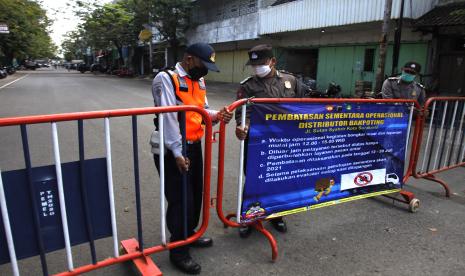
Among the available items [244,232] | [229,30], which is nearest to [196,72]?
[244,232]

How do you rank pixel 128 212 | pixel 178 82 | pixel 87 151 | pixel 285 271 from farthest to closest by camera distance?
1. pixel 87 151
2. pixel 128 212
3. pixel 285 271
4. pixel 178 82

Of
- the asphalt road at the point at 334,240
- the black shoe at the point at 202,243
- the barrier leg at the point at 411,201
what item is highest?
the barrier leg at the point at 411,201

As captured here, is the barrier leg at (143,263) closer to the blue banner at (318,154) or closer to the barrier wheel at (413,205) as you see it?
the blue banner at (318,154)

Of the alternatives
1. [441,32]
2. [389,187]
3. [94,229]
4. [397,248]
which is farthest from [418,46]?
[94,229]

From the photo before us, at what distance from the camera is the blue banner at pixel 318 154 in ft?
10.1

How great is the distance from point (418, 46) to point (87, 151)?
12.4m

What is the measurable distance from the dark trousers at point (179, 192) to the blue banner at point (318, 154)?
0.42 metres

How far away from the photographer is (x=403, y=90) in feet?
16.5

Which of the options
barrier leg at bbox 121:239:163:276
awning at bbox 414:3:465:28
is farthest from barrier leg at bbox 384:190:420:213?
awning at bbox 414:3:465:28

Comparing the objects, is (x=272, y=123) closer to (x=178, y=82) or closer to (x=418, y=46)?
(x=178, y=82)

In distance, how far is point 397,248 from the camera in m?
3.39

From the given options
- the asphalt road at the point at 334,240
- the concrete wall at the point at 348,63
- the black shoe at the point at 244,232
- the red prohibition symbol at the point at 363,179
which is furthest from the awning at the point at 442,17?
the black shoe at the point at 244,232

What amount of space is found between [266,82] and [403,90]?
249 cm

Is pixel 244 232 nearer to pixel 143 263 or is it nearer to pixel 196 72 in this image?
pixel 143 263
